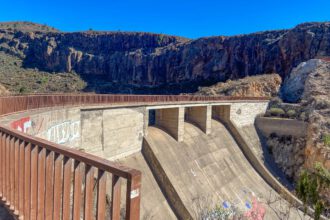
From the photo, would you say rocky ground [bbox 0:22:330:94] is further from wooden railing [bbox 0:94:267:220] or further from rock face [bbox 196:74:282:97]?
wooden railing [bbox 0:94:267:220]

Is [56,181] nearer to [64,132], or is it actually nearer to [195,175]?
[64,132]

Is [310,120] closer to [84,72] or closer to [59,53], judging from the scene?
[84,72]

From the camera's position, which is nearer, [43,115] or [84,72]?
[43,115]

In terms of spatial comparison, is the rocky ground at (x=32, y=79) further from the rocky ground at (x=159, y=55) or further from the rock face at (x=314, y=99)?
the rock face at (x=314, y=99)

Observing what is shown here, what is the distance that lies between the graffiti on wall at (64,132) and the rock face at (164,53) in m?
55.7

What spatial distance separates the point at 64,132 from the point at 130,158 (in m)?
6.74

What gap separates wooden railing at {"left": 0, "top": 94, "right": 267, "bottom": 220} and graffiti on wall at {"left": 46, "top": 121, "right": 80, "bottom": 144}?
24.8 ft

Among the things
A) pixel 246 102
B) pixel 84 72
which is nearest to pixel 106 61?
pixel 84 72

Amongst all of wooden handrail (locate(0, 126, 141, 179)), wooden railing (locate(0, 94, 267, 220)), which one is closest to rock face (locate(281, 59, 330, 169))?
wooden railing (locate(0, 94, 267, 220))

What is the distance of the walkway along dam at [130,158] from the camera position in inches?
121

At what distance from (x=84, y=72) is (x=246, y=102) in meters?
70.8

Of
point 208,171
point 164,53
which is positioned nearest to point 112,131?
point 208,171

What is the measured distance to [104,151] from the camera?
55.4 feet

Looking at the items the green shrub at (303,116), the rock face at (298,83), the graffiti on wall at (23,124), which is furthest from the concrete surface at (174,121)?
the rock face at (298,83)
